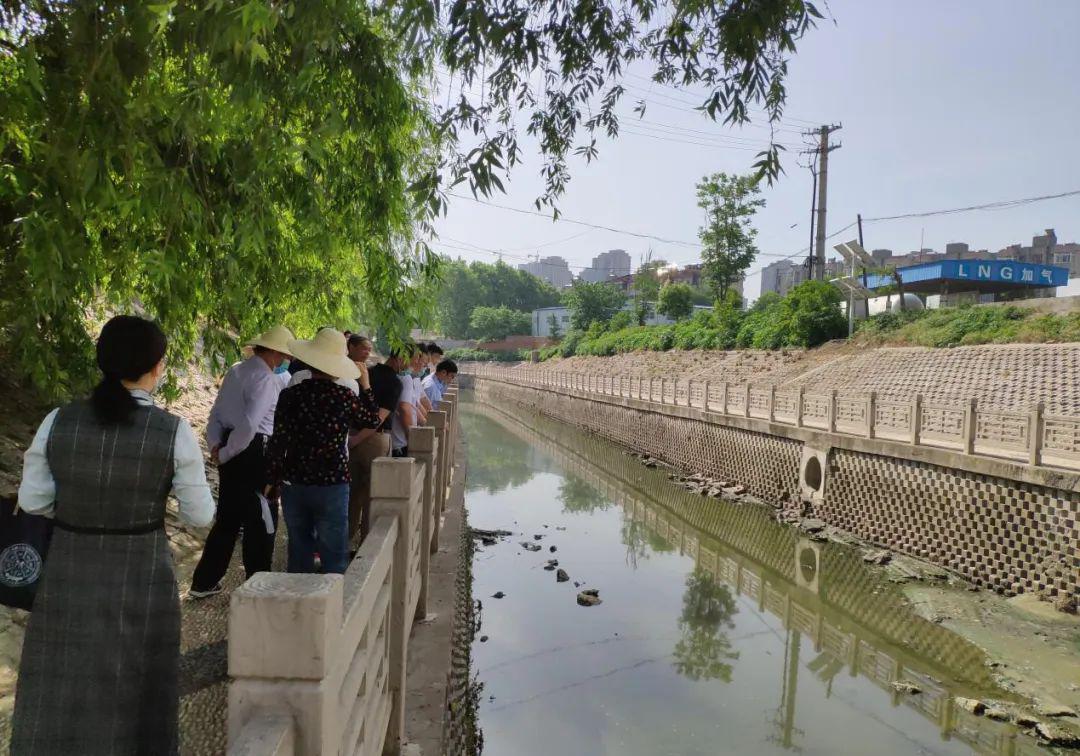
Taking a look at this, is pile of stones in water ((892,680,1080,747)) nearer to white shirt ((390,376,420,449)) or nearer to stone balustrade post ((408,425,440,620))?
stone balustrade post ((408,425,440,620))

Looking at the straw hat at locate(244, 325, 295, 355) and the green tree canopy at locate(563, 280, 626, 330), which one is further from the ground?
the green tree canopy at locate(563, 280, 626, 330)

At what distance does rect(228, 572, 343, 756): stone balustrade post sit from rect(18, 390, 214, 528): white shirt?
770mm

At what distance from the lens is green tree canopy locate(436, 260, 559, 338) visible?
74500 mm

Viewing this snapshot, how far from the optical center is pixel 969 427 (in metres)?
8.93

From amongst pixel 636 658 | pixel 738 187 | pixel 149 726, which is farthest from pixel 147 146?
pixel 738 187

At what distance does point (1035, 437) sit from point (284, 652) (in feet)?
29.7

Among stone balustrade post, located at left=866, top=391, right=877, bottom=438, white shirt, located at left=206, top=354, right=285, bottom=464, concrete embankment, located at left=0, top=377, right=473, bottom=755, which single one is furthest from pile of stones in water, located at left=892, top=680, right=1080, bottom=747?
white shirt, located at left=206, top=354, right=285, bottom=464

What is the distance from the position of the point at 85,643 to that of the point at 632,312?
140 ft

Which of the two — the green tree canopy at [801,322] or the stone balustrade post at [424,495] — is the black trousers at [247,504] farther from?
the green tree canopy at [801,322]

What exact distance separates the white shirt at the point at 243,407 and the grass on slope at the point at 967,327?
1649 cm

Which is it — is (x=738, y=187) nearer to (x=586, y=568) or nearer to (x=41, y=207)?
(x=586, y=568)

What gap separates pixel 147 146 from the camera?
2738 mm

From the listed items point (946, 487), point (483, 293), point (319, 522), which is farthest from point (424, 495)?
point (483, 293)

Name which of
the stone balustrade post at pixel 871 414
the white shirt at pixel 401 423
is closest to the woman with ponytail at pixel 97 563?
the white shirt at pixel 401 423
